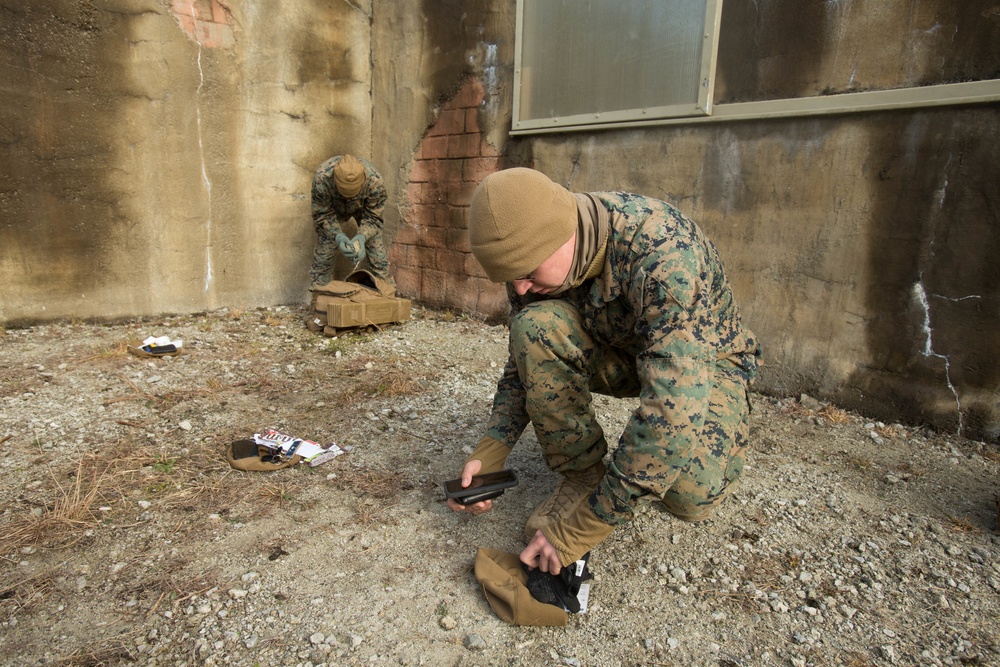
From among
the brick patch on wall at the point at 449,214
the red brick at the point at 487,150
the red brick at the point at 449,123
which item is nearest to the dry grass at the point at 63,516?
the brick patch on wall at the point at 449,214

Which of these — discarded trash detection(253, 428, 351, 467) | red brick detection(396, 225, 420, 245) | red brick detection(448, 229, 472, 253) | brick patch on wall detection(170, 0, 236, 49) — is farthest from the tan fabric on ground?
brick patch on wall detection(170, 0, 236, 49)

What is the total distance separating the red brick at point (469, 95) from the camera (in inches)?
165

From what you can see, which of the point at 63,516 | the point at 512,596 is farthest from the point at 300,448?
the point at 512,596

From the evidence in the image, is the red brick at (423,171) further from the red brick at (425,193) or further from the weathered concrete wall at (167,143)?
the weathered concrete wall at (167,143)

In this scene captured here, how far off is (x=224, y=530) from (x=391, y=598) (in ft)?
2.00

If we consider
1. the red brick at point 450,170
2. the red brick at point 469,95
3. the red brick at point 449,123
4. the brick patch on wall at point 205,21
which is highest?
the brick patch on wall at point 205,21

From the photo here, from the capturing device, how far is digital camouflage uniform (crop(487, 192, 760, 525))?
→ 1.27 m

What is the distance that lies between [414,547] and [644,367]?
87 cm

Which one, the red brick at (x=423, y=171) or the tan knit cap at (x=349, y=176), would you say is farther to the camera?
the red brick at (x=423, y=171)

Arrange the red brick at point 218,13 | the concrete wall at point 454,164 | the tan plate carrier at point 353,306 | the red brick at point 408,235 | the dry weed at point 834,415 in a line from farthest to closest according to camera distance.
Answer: the red brick at point 408,235 < the red brick at point 218,13 < the tan plate carrier at point 353,306 < the dry weed at point 834,415 < the concrete wall at point 454,164

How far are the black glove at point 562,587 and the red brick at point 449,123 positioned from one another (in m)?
3.57

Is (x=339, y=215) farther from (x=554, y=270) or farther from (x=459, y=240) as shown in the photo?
(x=554, y=270)

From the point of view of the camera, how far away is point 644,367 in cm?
132

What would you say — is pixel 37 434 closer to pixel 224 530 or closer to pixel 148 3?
pixel 224 530
